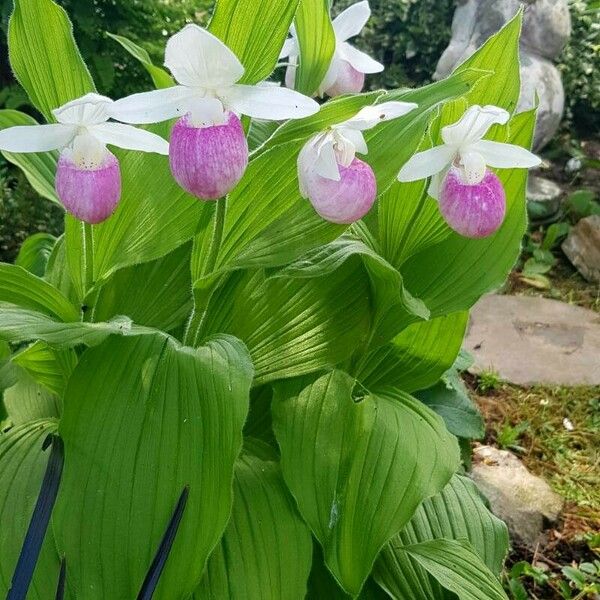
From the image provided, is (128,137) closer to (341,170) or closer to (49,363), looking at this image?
(341,170)

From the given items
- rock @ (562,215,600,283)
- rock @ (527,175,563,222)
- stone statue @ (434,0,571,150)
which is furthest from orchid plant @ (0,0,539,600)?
stone statue @ (434,0,571,150)

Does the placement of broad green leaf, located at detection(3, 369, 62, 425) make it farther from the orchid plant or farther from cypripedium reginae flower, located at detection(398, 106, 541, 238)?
cypripedium reginae flower, located at detection(398, 106, 541, 238)

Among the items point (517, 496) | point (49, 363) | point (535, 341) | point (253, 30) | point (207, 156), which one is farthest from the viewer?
point (535, 341)

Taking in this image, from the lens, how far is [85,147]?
0.80m

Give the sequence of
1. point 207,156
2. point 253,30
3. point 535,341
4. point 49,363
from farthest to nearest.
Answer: point 535,341, point 49,363, point 253,30, point 207,156

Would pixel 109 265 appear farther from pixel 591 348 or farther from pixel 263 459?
pixel 591 348

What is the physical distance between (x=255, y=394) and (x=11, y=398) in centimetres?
46

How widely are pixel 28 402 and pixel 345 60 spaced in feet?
2.52

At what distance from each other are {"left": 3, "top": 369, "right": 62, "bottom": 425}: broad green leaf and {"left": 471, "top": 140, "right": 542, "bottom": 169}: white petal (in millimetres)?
766

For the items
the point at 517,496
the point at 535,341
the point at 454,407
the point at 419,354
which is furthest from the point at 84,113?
the point at 535,341

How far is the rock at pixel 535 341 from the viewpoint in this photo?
7.37ft

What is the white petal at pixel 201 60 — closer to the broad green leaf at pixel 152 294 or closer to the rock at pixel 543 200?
the broad green leaf at pixel 152 294

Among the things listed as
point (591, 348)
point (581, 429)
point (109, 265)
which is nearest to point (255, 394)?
point (109, 265)

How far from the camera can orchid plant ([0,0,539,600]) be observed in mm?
754
